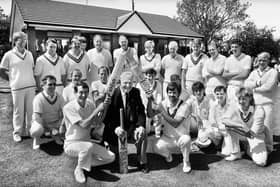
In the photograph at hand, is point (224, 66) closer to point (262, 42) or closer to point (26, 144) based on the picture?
point (26, 144)

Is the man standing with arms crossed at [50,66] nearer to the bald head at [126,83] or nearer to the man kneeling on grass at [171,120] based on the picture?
the bald head at [126,83]

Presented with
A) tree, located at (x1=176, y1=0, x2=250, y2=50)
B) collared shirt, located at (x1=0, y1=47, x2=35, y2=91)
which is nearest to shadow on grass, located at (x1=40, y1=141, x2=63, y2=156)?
collared shirt, located at (x1=0, y1=47, x2=35, y2=91)

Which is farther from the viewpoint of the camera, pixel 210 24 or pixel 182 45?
pixel 210 24

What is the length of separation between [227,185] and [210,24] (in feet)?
141

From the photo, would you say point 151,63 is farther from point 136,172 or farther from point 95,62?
point 136,172

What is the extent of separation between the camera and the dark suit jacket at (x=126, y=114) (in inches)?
143

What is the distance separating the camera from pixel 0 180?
3.15 metres

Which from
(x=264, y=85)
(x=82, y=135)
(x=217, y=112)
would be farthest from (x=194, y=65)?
(x=82, y=135)

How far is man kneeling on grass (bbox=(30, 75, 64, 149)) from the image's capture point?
398cm

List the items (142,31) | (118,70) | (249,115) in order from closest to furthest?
1. (249,115)
2. (118,70)
3. (142,31)

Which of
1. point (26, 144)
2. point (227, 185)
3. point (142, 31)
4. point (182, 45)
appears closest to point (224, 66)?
point (227, 185)

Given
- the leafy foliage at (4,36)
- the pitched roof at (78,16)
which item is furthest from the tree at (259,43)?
the leafy foliage at (4,36)

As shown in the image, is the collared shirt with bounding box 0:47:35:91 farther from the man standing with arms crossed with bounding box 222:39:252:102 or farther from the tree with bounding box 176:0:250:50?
the tree with bounding box 176:0:250:50

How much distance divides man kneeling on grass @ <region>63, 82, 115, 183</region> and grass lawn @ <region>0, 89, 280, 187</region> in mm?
172
